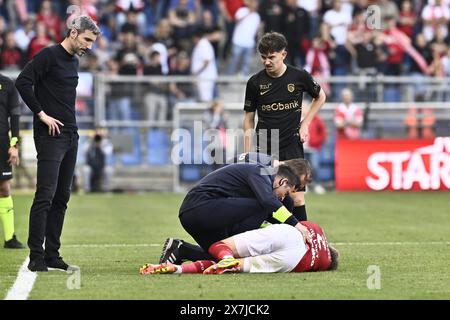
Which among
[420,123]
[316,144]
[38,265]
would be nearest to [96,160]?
[316,144]

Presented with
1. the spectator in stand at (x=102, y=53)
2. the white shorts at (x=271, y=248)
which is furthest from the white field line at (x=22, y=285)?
the spectator in stand at (x=102, y=53)

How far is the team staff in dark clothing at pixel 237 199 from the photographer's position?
10.4m

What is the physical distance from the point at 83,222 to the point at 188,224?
7.23 meters

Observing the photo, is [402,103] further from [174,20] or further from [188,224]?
[188,224]

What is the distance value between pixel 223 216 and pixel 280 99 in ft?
7.22

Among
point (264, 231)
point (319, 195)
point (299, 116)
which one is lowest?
point (319, 195)

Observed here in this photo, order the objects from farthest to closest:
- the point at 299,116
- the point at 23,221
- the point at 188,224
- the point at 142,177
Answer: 1. the point at 142,177
2. the point at 23,221
3. the point at 299,116
4. the point at 188,224

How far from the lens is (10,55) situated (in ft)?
84.9

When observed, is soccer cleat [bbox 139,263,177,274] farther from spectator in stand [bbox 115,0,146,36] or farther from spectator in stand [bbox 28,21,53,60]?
spectator in stand [bbox 115,0,146,36]

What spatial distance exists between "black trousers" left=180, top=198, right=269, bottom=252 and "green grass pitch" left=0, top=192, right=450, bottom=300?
0.64m

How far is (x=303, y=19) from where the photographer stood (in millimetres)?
27016

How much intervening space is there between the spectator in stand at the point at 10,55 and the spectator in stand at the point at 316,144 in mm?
6958

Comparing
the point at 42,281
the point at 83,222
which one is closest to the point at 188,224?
the point at 42,281

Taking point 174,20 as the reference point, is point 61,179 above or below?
below
